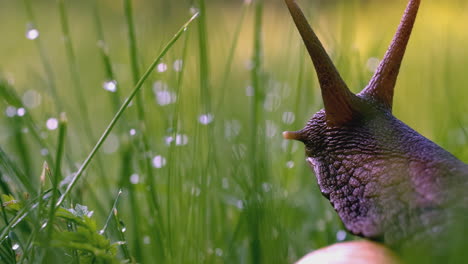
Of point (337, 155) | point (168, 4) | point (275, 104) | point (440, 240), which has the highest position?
point (168, 4)

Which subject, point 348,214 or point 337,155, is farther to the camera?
point 337,155

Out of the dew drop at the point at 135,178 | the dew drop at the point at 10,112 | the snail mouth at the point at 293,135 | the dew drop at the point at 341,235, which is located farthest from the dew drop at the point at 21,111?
the dew drop at the point at 341,235

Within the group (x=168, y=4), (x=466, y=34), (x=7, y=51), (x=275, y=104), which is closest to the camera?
(x=168, y=4)

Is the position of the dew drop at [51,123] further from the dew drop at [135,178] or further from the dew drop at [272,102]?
the dew drop at [272,102]

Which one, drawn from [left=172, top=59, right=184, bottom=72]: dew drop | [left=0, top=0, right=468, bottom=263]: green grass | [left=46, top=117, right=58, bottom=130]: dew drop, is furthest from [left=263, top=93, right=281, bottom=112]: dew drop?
[left=46, top=117, right=58, bottom=130]: dew drop

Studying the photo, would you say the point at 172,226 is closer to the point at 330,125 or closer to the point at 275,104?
the point at 330,125

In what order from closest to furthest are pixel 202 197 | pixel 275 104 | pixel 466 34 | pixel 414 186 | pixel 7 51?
pixel 414 186 → pixel 202 197 → pixel 275 104 → pixel 466 34 → pixel 7 51

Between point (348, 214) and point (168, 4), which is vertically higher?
point (168, 4)

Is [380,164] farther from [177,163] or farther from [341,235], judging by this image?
[177,163]

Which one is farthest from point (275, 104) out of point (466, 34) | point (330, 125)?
point (466, 34)
